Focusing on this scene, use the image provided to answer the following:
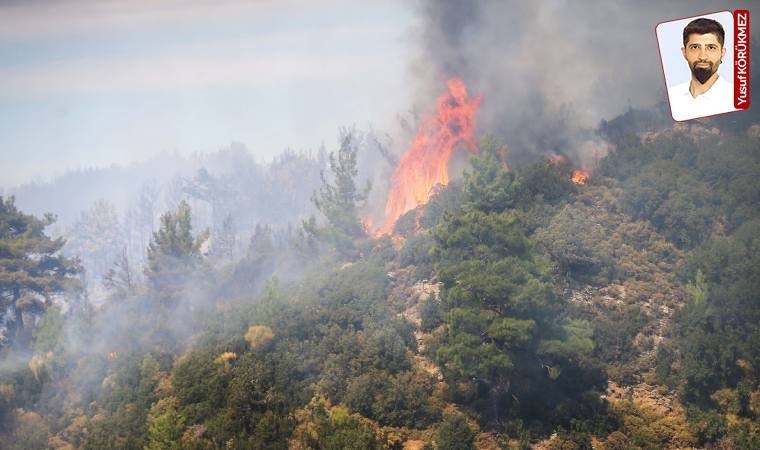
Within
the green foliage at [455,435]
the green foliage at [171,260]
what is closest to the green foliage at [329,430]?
the green foliage at [455,435]

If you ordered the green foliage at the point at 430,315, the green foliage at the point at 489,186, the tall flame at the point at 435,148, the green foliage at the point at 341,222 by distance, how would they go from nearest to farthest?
1. the green foliage at the point at 430,315
2. the green foliage at the point at 489,186
3. the green foliage at the point at 341,222
4. the tall flame at the point at 435,148

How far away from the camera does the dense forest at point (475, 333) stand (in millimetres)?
30328

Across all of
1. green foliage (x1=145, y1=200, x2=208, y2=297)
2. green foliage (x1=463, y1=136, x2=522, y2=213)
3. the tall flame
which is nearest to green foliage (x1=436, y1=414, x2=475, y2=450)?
green foliage (x1=463, y1=136, x2=522, y2=213)

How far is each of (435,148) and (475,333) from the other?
3539cm

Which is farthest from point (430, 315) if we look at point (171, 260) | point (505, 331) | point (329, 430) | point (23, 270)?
point (23, 270)

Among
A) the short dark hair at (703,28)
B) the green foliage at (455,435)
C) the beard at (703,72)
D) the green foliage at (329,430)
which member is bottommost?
the green foliage at (455,435)

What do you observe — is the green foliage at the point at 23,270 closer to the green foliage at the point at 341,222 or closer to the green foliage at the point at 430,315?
the green foliage at the point at 341,222

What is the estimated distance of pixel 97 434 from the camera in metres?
32.6

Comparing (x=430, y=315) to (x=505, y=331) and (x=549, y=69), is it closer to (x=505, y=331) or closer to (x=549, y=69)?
(x=505, y=331)

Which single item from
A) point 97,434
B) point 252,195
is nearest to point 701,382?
point 97,434

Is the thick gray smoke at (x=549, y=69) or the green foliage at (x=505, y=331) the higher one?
the thick gray smoke at (x=549, y=69)

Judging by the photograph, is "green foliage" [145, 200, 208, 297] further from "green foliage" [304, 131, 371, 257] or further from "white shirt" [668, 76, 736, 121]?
"white shirt" [668, 76, 736, 121]

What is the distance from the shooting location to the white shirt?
839 inches

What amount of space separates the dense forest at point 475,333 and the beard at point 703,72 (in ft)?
42.3
